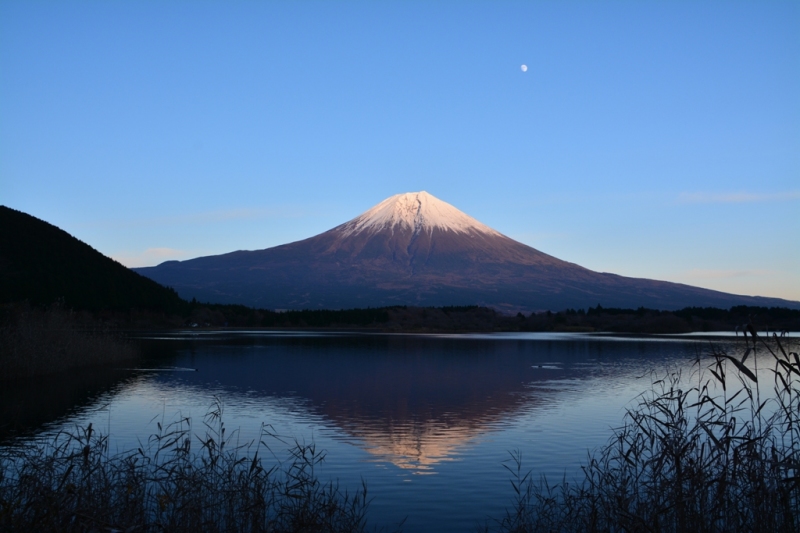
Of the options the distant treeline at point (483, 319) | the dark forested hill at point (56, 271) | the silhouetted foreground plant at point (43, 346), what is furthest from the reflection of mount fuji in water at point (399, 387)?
the distant treeline at point (483, 319)

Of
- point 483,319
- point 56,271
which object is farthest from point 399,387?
point 483,319

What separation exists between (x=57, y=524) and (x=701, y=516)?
7100mm

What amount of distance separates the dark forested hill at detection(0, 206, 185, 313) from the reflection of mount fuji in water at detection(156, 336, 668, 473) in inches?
979

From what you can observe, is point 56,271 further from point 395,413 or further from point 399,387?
point 395,413

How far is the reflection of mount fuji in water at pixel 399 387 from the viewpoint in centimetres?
1778

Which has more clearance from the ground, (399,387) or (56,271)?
(56,271)

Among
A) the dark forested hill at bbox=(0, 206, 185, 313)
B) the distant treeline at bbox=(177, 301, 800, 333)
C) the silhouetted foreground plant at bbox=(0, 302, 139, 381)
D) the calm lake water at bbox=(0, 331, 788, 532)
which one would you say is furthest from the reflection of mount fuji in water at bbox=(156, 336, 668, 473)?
the distant treeline at bbox=(177, 301, 800, 333)

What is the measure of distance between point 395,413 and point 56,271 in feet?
196

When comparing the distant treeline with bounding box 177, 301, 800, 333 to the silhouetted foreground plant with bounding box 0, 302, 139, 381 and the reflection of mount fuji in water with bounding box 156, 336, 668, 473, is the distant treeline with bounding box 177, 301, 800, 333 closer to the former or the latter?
the reflection of mount fuji in water with bounding box 156, 336, 668, 473

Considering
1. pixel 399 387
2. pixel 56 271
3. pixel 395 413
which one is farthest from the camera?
pixel 56 271

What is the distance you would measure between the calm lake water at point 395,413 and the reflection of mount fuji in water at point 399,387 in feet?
0.20

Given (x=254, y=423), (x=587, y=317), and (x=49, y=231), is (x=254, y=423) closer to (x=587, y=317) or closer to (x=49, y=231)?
(x=49, y=231)

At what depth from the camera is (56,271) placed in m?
71.4

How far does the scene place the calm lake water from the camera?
12.9 meters
